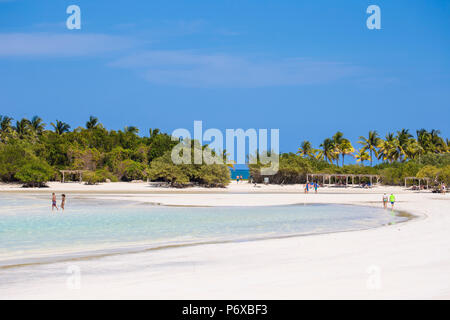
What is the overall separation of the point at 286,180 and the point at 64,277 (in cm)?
6697

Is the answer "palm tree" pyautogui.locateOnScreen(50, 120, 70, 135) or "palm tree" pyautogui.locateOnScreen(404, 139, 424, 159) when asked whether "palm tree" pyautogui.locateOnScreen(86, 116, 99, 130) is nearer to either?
"palm tree" pyautogui.locateOnScreen(50, 120, 70, 135)

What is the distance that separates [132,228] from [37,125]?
87418mm

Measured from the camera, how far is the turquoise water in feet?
50.7

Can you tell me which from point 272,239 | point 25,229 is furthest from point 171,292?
point 25,229

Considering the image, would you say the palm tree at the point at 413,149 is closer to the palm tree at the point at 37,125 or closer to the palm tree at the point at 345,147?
the palm tree at the point at 345,147

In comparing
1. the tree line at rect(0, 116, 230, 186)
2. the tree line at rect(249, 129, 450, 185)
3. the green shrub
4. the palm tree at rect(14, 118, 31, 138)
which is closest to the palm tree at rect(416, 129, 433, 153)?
the tree line at rect(249, 129, 450, 185)

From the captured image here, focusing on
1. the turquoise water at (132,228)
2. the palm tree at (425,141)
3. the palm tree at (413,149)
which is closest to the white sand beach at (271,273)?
the turquoise water at (132,228)

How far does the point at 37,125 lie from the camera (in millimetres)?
100375

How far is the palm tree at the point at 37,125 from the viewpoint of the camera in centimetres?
9931

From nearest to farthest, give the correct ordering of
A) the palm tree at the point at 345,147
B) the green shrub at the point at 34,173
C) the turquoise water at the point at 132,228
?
the turquoise water at the point at 132,228 → the green shrub at the point at 34,173 → the palm tree at the point at 345,147

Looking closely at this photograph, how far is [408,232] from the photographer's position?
17453 millimetres

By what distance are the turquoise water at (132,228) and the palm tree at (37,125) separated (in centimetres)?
7612

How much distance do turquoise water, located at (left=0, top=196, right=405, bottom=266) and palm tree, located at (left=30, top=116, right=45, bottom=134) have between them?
250 ft
